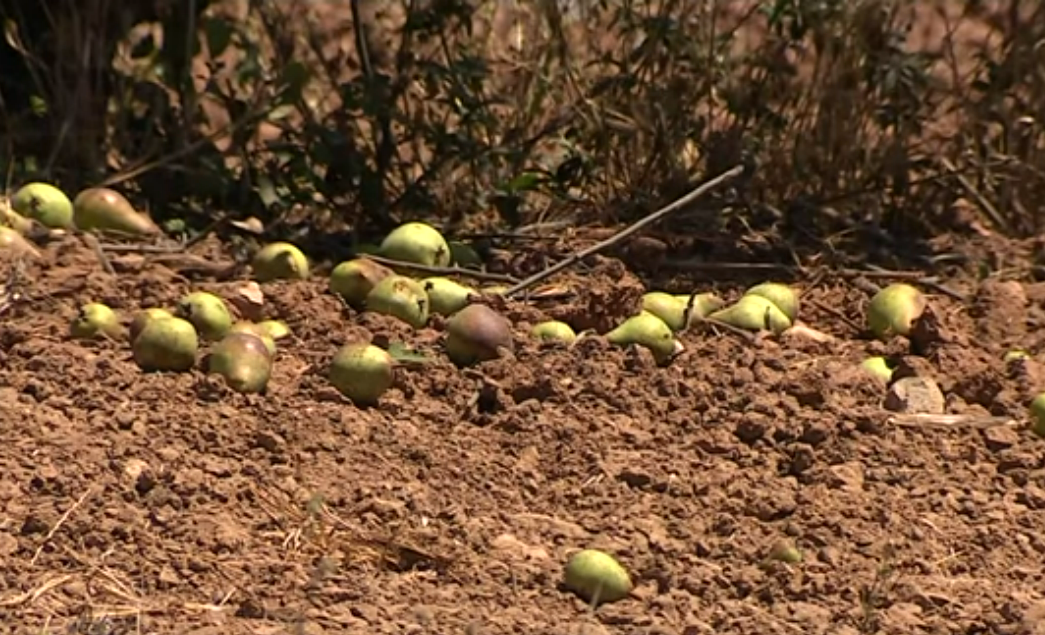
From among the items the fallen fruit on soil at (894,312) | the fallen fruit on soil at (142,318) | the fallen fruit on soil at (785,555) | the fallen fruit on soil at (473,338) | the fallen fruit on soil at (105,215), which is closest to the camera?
the fallen fruit on soil at (785,555)

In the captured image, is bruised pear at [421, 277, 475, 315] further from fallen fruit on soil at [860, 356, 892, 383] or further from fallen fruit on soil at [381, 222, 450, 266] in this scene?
fallen fruit on soil at [860, 356, 892, 383]

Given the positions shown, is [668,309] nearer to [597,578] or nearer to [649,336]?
[649,336]

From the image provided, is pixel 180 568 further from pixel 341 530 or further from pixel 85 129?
pixel 85 129

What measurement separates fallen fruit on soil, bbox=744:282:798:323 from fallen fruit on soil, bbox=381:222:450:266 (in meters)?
0.73

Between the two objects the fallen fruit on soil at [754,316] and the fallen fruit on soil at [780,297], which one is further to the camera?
the fallen fruit on soil at [780,297]

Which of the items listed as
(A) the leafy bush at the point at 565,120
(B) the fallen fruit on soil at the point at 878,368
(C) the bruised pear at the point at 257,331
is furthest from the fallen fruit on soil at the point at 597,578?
(A) the leafy bush at the point at 565,120

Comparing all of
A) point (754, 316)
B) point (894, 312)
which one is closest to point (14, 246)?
point (754, 316)

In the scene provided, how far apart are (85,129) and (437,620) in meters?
2.63

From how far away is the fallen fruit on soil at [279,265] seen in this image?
217 inches

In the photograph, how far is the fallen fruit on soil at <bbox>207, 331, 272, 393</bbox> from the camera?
15.6 feet

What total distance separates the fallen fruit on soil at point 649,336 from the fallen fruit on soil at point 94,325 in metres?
1.05

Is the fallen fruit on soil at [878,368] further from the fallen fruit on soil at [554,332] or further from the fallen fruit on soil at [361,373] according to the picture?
the fallen fruit on soil at [361,373]

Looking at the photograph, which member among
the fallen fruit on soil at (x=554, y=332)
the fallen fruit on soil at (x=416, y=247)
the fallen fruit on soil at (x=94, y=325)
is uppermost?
the fallen fruit on soil at (x=416, y=247)

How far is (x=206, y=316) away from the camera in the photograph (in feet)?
16.6
